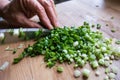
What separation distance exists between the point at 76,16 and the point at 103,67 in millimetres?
357

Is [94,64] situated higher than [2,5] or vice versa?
[2,5]

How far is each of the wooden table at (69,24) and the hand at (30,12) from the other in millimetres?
80

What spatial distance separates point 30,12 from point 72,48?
26 cm

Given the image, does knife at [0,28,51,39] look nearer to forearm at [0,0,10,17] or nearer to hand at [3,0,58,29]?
hand at [3,0,58,29]

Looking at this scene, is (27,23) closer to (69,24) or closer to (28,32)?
(28,32)

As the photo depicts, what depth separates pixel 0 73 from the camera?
59cm

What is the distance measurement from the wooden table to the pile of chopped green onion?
0.07ft

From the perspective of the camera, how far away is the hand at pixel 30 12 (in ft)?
2.41

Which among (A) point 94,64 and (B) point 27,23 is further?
(B) point 27,23

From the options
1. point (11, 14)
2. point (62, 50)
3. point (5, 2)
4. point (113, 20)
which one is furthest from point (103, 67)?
point (5, 2)

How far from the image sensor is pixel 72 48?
625 millimetres

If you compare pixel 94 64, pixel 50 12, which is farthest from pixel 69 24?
pixel 94 64

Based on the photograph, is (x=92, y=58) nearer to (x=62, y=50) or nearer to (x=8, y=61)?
(x=62, y=50)

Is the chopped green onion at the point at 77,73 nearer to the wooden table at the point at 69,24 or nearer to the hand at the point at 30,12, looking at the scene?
the wooden table at the point at 69,24
